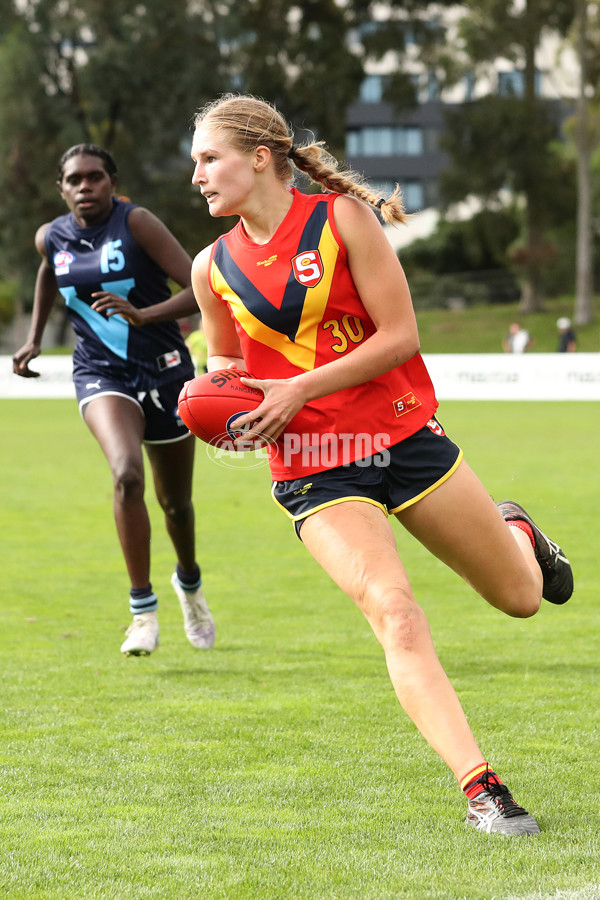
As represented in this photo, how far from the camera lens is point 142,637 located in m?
5.83

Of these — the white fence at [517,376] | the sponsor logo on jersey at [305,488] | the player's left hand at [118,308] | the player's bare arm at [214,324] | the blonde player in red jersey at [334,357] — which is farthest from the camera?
the white fence at [517,376]

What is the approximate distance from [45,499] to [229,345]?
29.4ft

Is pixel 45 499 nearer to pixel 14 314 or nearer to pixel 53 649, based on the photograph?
pixel 53 649

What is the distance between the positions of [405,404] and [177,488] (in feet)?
9.18

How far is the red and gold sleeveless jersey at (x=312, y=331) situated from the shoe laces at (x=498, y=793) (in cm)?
108

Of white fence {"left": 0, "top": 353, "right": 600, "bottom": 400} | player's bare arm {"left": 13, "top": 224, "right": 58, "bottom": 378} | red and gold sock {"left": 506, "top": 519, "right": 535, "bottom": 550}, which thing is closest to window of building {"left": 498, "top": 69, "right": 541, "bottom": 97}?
white fence {"left": 0, "top": 353, "right": 600, "bottom": 400}

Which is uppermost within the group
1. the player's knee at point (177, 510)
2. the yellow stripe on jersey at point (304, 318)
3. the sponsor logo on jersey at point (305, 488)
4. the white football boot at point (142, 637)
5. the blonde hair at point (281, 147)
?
the blonde hair at point (281, 147)

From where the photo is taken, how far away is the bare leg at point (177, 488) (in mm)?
6422

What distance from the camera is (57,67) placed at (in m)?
44.8

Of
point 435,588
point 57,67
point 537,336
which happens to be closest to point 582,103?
point 537,336

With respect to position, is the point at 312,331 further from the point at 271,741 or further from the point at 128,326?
the point at 128,326

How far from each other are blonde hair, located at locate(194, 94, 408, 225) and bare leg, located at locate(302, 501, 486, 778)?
3.42 ft

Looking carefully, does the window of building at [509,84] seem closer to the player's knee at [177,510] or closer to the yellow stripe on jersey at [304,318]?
the player's knee at [177,510]

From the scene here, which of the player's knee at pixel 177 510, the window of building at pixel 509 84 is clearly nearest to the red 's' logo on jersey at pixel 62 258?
the player's knee at pixel 177 510
